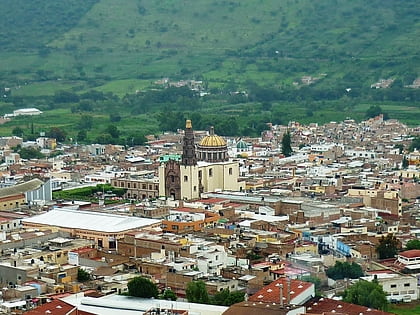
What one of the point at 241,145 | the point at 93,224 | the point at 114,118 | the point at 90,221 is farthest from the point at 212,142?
the point at 114,118

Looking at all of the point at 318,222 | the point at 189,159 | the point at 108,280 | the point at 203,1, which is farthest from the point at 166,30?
the point at 108,280

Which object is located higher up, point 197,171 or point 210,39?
point 210,39

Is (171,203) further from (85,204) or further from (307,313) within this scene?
(307,313)

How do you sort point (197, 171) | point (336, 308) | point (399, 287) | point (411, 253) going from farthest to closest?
1. point (197, 171)
2. point (411, 253)
3. point (399, 287)
4. point (336, 308)

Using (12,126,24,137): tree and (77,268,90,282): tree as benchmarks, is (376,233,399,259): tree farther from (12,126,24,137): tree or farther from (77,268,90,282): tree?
(12,126,24,137): tree

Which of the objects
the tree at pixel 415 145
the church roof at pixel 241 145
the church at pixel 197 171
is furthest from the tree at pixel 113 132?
the church at pixel 197 171

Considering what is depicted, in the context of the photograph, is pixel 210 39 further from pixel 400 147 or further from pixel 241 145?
pixel 400 147
